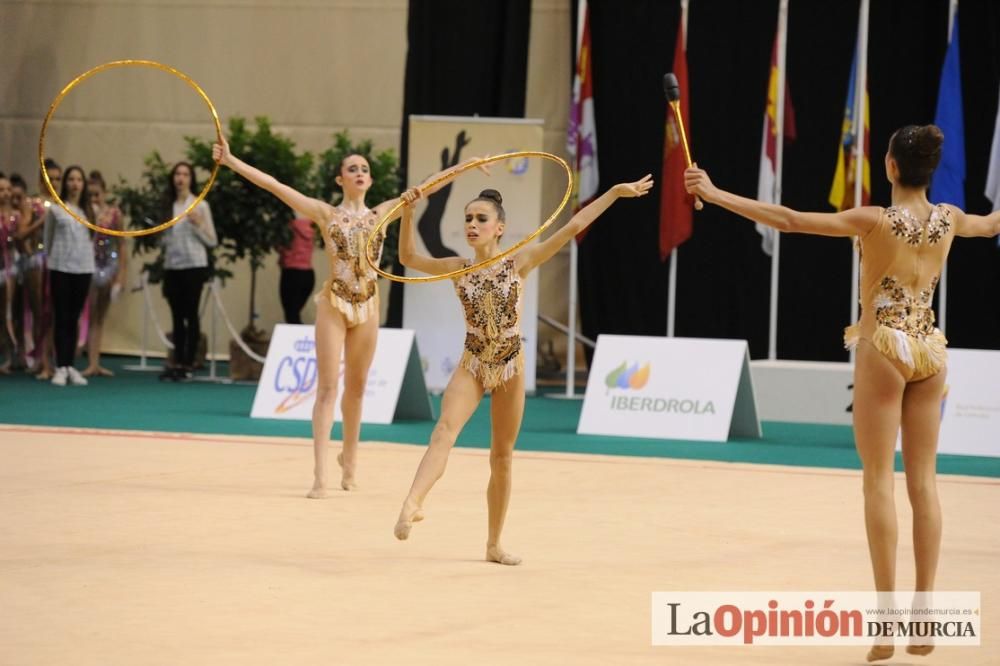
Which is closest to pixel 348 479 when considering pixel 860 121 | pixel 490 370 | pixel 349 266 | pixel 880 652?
pixel 349 266

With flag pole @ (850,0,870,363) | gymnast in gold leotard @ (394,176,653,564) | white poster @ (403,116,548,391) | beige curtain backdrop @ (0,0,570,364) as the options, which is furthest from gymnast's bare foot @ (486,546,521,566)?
beige curtain backdrop @ (0,0,570,364)

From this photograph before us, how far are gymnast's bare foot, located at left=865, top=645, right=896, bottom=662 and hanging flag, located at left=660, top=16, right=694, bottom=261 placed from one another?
8919 millimetres

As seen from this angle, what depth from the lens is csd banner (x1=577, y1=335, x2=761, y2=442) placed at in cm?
1107

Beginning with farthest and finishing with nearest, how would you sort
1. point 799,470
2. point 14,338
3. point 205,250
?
1. point 14,338
2. point 205,250
3. point 799,470

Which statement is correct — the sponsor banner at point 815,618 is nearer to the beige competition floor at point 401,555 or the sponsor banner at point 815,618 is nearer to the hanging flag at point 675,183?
the beige competition floor at point 401,555

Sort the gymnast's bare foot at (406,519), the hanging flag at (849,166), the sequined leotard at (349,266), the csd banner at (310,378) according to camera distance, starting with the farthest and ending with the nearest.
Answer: the hanging flag at (849,166), the csd banner at (310,378), the sequined leotard at (349,266), the gymnast's bare foot at (406,519)

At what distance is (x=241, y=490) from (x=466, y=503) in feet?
4.32

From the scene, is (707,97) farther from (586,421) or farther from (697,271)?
(586,421)

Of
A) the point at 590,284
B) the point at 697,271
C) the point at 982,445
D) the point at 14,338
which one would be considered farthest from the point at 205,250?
the point at 982,445

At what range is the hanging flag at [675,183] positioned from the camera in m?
13.1

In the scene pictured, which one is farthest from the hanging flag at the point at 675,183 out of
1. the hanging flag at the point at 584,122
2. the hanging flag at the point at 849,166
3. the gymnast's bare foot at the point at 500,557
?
the gymnast's bare foot at the point at 500,557

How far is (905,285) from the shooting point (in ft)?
15.2

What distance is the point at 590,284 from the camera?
15328 millimetres

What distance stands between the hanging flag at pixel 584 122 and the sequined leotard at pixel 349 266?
18.5 feet
